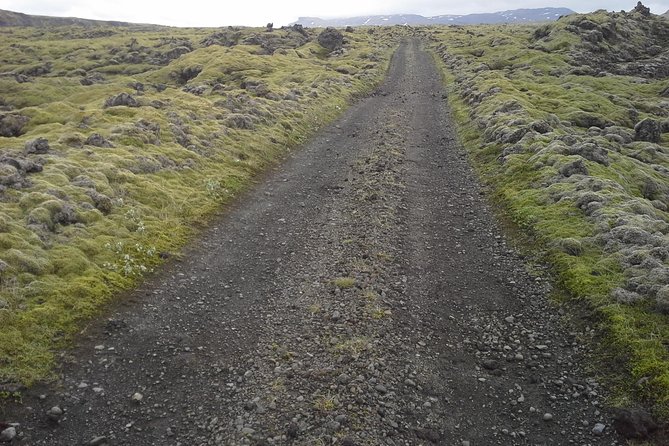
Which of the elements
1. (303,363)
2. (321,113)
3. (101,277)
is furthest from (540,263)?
(321,113)

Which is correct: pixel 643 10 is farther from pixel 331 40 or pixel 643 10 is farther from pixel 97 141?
pixel 97 141

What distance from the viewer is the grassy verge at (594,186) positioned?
13453 millimetres

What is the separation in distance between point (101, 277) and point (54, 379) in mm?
5320

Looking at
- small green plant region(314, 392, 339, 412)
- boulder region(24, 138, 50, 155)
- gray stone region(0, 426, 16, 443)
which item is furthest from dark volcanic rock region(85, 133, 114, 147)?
small green plant region(314, 392, 339, 412)

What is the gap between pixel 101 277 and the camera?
659 inches

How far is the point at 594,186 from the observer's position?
77.8 ft

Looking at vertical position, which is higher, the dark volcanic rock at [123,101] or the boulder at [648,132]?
the dark volcanic rock at [123,101]

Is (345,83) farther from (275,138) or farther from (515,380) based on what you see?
(515,380)

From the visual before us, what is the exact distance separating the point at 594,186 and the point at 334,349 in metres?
17.9

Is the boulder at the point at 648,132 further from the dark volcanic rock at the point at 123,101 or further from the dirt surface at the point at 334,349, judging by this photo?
the dark volcanic rock at the point at 123,101

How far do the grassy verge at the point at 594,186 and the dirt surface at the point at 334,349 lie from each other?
1418 millimetres

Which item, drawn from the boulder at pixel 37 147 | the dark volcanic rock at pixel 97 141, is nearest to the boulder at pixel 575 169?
the dark volcanic rock at pixel 97 141

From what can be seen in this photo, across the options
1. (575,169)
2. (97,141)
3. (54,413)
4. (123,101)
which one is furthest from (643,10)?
(54,413)

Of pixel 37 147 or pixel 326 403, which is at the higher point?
pixel 37 147
